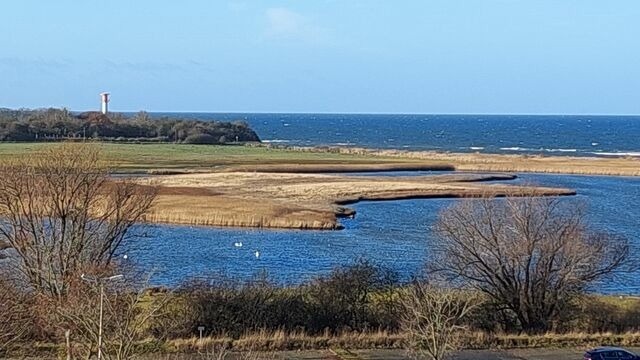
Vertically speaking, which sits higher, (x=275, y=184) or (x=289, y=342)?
(x=289, y=342)

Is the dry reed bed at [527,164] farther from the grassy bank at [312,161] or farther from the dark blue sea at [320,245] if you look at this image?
the dark blue sea at [320,245]

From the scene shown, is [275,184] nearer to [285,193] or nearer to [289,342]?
[285,193]

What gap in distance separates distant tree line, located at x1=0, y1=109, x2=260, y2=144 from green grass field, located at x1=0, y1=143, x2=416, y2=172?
44.5 feet

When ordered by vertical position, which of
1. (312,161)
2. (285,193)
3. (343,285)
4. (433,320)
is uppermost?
(433,320)

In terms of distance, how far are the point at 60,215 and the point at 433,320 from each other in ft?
54.5

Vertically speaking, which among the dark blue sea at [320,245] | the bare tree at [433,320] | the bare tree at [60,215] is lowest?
the dark blue sea at [320,245]

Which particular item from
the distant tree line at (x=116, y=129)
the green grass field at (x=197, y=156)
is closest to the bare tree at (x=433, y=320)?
the green grass field at (x=197, y=156)

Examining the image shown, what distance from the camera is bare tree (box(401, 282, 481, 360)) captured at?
27194 mm

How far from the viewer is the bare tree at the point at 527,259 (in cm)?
3631

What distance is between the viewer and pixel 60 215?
37.4 meters

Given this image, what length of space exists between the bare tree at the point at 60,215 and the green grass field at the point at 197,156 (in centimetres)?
5729

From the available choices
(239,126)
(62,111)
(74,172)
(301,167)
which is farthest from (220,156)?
(74,172)

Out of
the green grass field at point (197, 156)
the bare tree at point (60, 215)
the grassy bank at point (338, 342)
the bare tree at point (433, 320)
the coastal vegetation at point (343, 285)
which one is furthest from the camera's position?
the green grass field at point (197, 156)

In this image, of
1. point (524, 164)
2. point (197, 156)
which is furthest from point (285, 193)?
point (524, 164)
